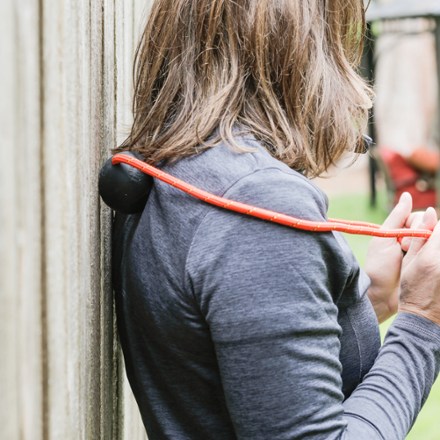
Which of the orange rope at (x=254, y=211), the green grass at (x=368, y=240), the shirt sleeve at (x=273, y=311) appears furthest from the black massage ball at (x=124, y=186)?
the green grass at (x=368, y=240)

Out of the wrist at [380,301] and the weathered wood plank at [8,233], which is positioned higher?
the weathered wood plank at [8,233]

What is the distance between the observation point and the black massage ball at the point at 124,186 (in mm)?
1456

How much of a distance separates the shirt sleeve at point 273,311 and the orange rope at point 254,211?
12 mm

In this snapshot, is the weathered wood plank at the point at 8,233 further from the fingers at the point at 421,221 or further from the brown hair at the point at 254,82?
the fingers at the point at 421,221

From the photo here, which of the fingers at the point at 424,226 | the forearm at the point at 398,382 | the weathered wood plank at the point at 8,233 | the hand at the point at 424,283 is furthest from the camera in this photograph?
the fingers at the point at 424,226

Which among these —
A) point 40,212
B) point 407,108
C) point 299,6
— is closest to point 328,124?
point 299,6

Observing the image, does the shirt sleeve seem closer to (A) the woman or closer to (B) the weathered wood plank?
(A) the woman

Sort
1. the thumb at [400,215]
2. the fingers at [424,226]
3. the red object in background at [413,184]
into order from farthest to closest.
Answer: the red object in background at [413,184], the thumb at [400,215], the fingers at [424,226]

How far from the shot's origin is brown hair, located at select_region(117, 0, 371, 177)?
1.44 meters

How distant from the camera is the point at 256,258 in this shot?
4.10ft

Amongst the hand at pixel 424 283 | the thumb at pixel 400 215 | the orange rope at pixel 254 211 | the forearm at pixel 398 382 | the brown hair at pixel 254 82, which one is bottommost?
the forearm at pixel 398 382

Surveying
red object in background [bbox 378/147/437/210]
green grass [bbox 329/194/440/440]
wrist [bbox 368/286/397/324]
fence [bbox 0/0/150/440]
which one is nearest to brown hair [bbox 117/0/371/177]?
fence [bbox 0/0/150/440]

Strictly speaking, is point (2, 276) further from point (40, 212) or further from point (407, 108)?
point (407, 108)

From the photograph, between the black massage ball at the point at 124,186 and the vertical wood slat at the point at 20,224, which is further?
the black massage ball at the point at 124,186
